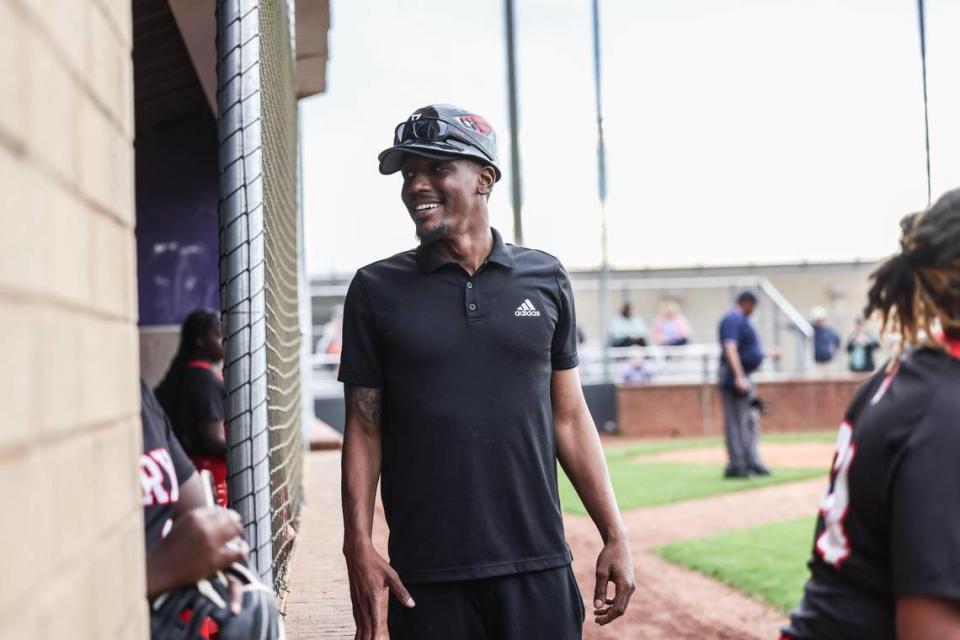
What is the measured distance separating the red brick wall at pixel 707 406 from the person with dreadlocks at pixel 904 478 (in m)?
20.2

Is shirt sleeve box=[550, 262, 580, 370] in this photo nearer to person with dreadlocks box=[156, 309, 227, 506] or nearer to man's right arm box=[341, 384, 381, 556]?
man's right arm box=[341, 384, 381, 556]

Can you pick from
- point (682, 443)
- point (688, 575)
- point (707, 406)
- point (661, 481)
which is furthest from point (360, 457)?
point (707, 406)

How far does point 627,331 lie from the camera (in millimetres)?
24156

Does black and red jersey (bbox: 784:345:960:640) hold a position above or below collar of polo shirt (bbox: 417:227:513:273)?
below

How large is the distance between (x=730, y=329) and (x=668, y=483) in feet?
6.66

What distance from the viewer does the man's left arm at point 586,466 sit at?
3383 millimetres

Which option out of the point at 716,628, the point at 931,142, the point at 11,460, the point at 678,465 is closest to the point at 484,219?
the point at 931,142

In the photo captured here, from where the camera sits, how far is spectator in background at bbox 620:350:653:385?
2322cm

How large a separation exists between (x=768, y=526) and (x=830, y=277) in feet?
78.5

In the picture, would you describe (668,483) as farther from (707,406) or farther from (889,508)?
(889,508)

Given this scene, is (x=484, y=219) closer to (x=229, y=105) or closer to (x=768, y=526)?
(x=229, y=105)

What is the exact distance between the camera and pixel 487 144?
341 centimetres

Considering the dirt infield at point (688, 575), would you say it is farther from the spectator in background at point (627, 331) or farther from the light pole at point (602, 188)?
the spectator in background at point (627, 331)

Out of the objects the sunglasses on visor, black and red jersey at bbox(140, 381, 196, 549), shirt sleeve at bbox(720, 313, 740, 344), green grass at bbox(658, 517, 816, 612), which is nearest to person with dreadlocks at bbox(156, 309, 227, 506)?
the sunglasses on visor
